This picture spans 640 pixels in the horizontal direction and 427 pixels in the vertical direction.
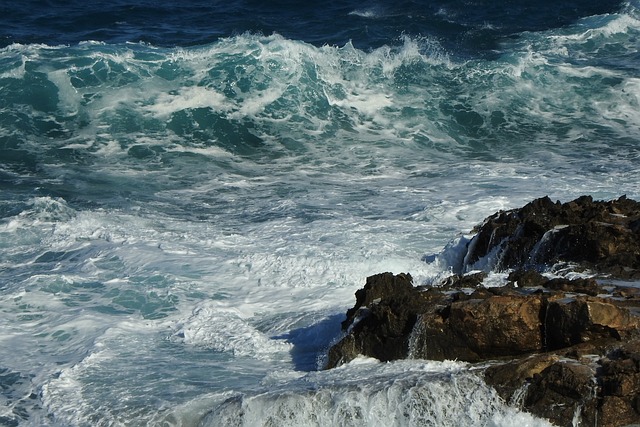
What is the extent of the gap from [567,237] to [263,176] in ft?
25.3

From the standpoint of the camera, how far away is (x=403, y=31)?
83.7 ft

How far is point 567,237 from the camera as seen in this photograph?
998 centimetres

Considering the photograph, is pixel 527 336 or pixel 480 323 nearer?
pixel 527 336

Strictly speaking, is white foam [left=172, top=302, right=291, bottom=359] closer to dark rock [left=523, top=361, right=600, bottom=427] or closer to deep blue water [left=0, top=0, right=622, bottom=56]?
dark rock [left=523, top=361, right=600, bottom=427]

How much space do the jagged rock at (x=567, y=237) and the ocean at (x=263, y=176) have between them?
41 centimetres

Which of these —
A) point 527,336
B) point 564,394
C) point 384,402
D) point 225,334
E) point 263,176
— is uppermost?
point 527,336

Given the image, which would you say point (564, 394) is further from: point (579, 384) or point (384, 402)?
point (384, 402)

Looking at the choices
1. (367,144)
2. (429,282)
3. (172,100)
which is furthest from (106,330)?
(172,100)

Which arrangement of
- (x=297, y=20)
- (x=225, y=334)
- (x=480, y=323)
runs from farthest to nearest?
(x=297, y=20) < (x=225, y=334) < (x=480, y=323)

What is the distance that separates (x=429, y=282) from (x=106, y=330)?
10.5 feet

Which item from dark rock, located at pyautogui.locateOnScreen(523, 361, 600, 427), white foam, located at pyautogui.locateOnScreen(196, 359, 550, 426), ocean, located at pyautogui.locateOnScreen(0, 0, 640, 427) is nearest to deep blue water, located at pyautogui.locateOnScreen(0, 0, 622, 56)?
ocean, located at pyautogui.locateOnScreen(0, 0, 640, 427)

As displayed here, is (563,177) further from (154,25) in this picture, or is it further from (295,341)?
(154,25)

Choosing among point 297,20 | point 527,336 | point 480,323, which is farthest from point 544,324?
point 297,20

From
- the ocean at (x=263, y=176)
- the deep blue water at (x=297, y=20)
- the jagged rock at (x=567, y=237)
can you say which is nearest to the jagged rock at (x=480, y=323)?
the ocean at (x=263, y=176)
